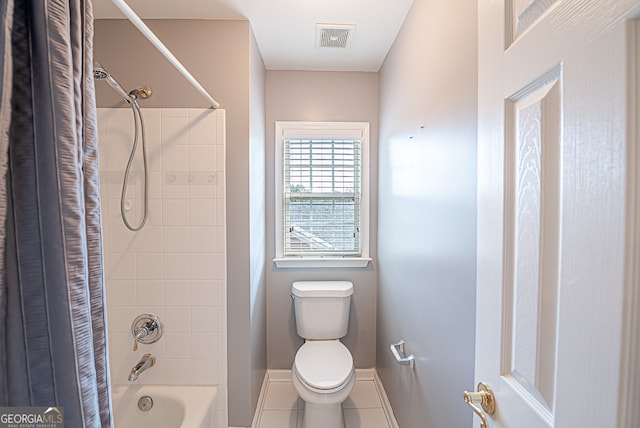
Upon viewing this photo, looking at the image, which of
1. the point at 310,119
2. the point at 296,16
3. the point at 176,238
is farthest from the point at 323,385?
the point at 296,16

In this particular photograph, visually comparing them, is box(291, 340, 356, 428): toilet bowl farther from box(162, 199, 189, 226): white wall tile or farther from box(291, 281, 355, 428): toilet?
box(162, 199, 189, 226): white wall tile

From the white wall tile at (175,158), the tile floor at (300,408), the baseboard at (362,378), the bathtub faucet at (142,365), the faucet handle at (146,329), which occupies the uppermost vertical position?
the white wall tile at (175,158)

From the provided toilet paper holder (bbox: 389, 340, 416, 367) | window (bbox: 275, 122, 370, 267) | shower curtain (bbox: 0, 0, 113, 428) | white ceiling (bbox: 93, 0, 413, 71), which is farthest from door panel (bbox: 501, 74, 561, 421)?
window (bbox: 275, 122, 370, 267)

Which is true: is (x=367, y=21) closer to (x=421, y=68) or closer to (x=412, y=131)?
(x=421, y=68)

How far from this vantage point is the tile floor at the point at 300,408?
1.98 meters

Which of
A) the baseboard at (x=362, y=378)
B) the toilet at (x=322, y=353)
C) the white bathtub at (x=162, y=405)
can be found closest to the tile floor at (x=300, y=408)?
the baseboard at (x=362, y=378)

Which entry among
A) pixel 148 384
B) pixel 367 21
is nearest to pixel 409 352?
pixel 148 384

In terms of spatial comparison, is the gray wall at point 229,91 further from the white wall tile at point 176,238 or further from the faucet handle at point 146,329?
the faucet handle at point 146,329

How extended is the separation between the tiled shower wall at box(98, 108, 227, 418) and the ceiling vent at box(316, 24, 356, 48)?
76 cm

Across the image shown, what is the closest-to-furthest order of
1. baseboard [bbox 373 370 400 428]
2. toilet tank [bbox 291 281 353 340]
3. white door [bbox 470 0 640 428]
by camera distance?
1. white door [bbox 470 0 640 428]
2. baseboard [bbox 373 370 400 428]
3. toilet tank [bbox 291 281 353 340]

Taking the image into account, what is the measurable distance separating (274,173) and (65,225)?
6.22 ft

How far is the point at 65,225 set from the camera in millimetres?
533

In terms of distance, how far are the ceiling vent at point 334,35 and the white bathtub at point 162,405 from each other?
2.15 metres

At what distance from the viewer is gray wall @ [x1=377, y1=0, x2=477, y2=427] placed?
103cm
